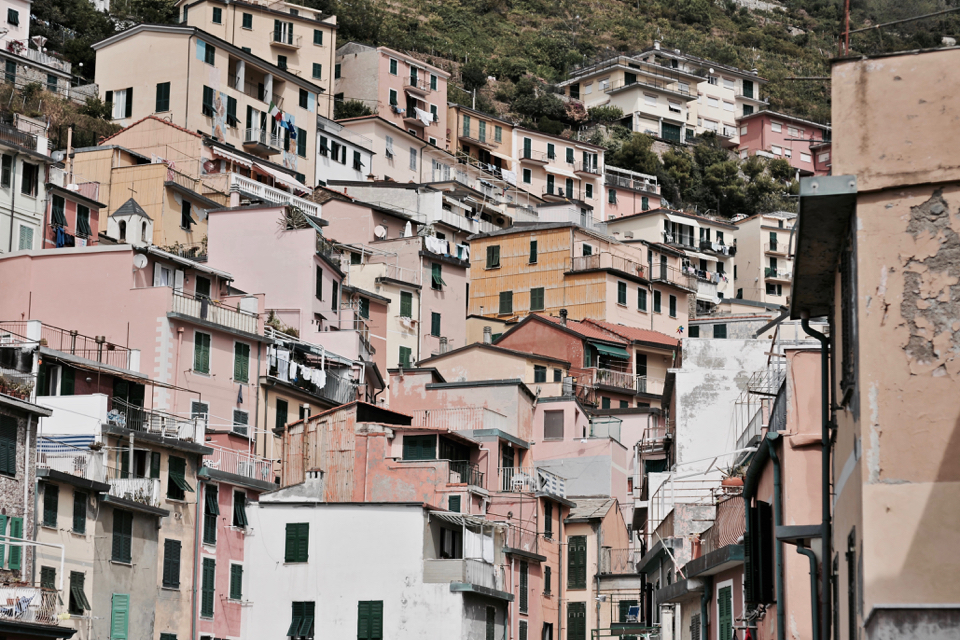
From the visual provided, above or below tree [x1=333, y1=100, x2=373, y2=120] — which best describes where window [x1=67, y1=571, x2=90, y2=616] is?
below

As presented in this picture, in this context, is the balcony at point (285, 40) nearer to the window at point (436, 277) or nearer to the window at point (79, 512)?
the window at point (436, 277)

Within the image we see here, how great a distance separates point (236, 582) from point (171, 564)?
4.17 m

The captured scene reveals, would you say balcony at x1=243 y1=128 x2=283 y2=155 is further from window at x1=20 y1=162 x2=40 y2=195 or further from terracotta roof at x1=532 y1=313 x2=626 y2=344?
window at x1=20 y1=162 x2=40 y2=195

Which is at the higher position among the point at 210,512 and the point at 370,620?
the point at 210,512

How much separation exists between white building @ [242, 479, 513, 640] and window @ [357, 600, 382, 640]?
0.11 feet

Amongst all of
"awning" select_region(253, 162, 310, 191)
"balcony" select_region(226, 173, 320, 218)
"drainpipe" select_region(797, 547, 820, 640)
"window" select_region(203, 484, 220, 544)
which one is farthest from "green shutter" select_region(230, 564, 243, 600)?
"awning" select_region(253, 162, 310, 191)

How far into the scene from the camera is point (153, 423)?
4819 cm

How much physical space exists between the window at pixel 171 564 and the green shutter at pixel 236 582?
11.3ft

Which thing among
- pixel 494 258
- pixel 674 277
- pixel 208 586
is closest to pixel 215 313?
pixel 208 586

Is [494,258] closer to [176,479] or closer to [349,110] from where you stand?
[349,110]

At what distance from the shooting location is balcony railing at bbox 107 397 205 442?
47281 mm

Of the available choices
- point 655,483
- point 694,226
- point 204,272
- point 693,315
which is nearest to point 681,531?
point 655,483

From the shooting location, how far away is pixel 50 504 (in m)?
41.0

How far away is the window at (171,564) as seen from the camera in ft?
150
